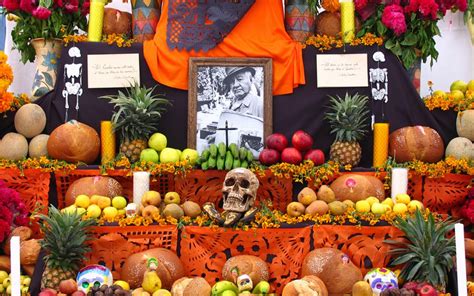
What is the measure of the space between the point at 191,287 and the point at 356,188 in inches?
57.5

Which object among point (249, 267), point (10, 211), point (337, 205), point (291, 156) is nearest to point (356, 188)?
point (337, 205)

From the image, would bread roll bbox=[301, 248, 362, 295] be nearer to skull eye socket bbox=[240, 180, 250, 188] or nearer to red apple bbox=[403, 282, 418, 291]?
red apple bbox=[403, 282, 418, 291]

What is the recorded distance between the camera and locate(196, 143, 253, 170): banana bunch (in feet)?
18.9

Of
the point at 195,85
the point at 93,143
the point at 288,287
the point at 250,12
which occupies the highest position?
the point at 250,12

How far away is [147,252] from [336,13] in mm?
2656

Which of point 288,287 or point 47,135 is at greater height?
point 47,135

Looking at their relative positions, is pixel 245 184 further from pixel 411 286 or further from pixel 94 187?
pixel 411 286

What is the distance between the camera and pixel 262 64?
6.34 metres

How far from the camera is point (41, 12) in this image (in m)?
6.39

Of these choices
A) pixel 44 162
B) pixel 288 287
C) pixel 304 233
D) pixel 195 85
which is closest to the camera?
pixel 288 287

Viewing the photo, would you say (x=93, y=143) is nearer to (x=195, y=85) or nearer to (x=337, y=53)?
(x=195, y=85)

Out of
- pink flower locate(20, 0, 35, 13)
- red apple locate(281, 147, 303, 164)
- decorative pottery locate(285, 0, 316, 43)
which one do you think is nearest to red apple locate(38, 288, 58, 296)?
red apple locate(281, 147, 303, 164)

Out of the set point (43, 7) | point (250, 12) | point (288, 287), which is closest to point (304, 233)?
point (288, 287)

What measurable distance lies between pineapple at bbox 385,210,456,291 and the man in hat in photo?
164 cm
